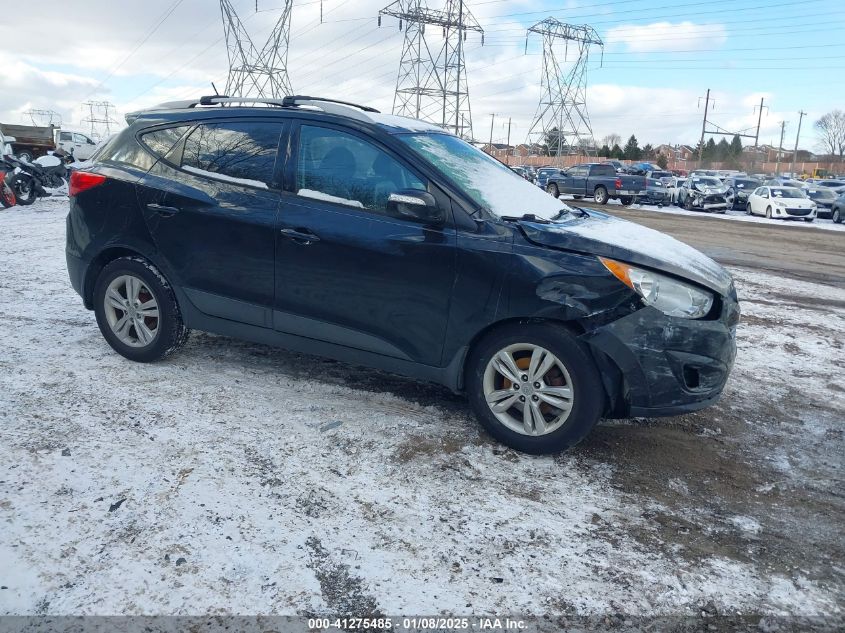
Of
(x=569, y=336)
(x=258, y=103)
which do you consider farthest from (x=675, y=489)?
(x=258, y=103)

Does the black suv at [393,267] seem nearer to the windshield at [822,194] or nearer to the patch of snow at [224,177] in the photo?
the patch of snow at [224,177]

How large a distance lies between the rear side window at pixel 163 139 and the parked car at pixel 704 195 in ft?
92.9

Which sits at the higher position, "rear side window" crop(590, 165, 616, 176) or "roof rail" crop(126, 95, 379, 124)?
"rear side window" crop(590, 165, 616, 176)

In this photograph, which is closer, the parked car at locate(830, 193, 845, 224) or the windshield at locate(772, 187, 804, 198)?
the parked car at locate(830, 193, 845, 224)

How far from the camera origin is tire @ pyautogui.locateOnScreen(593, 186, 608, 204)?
29.8 metres

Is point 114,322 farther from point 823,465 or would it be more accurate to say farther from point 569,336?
point 823,465

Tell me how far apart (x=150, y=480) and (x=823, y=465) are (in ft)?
11.8

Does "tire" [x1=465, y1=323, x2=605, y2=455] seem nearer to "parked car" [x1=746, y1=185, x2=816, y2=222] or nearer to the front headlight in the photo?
the front headlight

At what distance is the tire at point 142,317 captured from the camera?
457 cm

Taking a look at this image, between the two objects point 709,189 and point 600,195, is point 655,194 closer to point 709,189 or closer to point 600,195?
point 709,189

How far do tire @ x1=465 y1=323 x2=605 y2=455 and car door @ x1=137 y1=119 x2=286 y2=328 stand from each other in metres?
1.45

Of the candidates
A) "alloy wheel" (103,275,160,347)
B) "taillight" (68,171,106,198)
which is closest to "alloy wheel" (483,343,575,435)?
"alloy wheel" (103,275,160,347)

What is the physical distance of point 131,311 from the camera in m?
4.70

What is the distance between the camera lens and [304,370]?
4.82m
